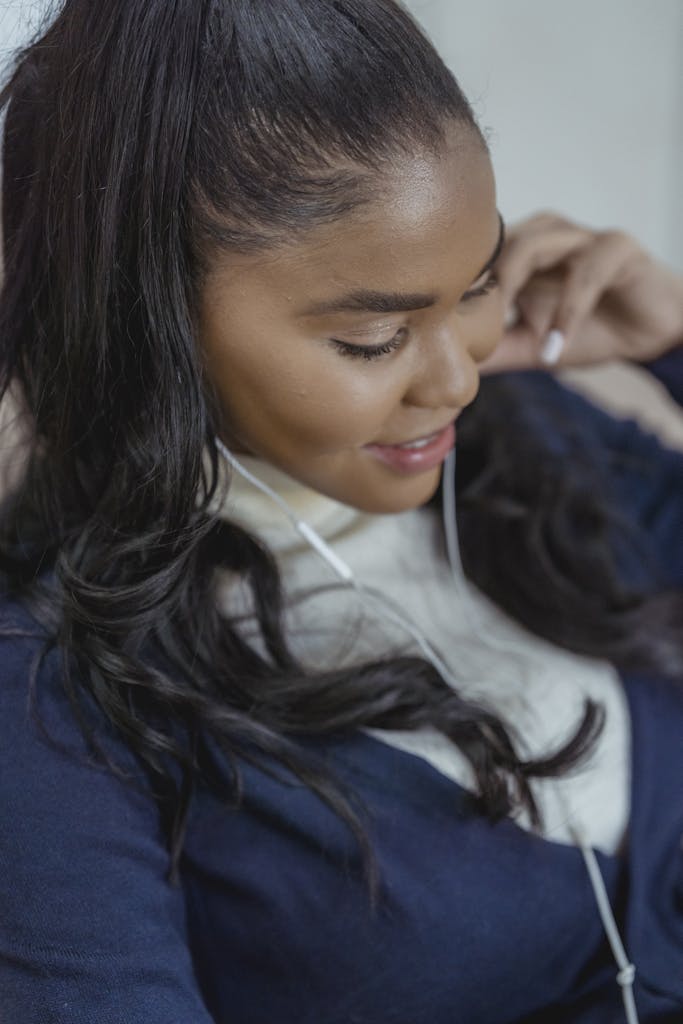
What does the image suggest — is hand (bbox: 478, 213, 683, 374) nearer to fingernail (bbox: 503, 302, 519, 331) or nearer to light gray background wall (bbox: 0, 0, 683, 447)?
fingernail (bbox: 503, 302, 519, 331)

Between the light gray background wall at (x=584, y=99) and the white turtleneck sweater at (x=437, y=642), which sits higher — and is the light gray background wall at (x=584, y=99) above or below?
above

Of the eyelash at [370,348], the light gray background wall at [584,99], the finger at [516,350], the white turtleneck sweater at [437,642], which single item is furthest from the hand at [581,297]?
the light gray background wall at [584,99]

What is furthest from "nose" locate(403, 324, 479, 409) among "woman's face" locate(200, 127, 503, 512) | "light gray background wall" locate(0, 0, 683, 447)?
"light gray background wall" locate(0, 0, 683, 447)

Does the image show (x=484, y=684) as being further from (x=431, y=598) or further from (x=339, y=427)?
(x=339, y=427)

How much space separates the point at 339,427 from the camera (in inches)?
25.5

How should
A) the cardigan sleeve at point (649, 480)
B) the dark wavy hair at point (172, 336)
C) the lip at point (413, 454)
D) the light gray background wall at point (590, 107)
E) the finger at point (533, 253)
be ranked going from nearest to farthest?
the dark wavy hair at point (172, 336) → the lip at point (413, 454) → the finger at point (533, 253) → the cardigan sleeve at point (649, 480) → the light gray background wall at point (590, 107)

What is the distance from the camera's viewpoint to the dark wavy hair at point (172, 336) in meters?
0.58

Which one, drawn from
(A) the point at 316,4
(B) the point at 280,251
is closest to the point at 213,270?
(B) the point at 280,251

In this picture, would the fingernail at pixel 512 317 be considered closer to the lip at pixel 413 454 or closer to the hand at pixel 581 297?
the hand at pixel 581 297

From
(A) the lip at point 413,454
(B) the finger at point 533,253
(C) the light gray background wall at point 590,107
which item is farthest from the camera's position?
(C) the light gray background wall at point 590,107

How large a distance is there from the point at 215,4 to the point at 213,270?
130 mm

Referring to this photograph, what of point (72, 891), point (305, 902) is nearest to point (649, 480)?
point (305, 902)

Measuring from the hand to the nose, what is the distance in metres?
0.28

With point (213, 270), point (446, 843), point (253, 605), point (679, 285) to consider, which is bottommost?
point (446, 843)
